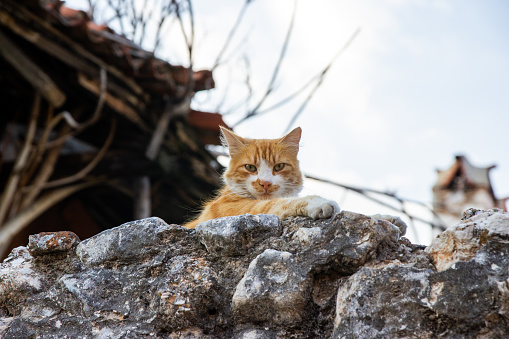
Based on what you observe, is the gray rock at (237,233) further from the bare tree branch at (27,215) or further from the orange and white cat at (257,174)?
the bare tree branch at (27,215)

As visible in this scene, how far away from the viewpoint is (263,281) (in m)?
1.47

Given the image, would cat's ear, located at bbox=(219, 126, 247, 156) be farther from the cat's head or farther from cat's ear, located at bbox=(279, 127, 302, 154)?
cat's ear, located at bbox=(279, 127, 302, 154)

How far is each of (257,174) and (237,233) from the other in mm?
1424

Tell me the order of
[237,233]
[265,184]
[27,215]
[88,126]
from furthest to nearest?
[88,126], [27,215], [265,184], [237,233]

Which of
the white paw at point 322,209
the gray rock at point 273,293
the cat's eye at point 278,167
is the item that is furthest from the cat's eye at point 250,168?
the gray rock at point 273,293

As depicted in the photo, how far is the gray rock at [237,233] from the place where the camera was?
1.61 m

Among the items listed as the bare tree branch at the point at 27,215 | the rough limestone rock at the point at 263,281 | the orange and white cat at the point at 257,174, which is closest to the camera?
the rough limestone rock at the point at 263,281

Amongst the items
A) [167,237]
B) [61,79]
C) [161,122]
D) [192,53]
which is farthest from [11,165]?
[167,237]

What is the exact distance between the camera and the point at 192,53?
4.65 metres

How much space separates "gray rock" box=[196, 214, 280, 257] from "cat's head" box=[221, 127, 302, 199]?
1.28 meters

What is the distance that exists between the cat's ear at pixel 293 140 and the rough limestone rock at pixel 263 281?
1554 mm

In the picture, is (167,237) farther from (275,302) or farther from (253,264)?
(275,302)

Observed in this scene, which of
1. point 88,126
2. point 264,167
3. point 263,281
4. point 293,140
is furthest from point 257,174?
point 88,126

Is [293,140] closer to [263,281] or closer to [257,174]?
[257,174]
